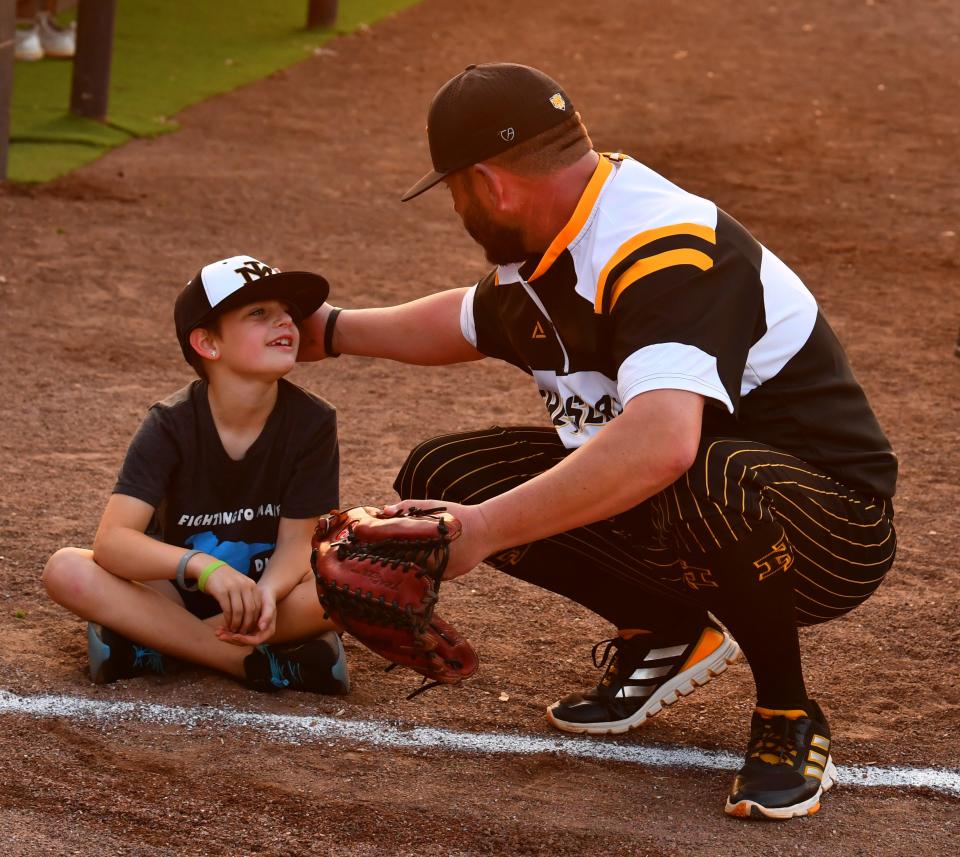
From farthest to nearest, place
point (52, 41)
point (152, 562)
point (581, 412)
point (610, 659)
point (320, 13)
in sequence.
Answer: point (320, 13)
point (52, 41)
point (610, 659)
point (152, 562)
point (581, 412)

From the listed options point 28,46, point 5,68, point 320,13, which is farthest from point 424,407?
point 320,13

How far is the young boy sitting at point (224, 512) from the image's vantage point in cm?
325

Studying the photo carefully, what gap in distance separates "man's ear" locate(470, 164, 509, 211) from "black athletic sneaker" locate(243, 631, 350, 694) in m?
1.06

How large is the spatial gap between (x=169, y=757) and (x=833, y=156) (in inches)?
309

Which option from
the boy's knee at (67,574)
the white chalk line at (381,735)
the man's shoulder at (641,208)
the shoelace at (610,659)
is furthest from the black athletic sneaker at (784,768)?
the boy's knee at (67,574)

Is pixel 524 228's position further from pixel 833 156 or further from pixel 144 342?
pixel 833 156

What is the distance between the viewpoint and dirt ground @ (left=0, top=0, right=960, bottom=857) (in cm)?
283

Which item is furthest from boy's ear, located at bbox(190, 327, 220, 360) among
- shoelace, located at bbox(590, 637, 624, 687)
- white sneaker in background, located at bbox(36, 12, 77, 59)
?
white sneaker in background, located at bbox(36, 12, 77, 59)

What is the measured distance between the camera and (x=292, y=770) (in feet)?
9.75

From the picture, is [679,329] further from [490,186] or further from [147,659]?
[147,659]

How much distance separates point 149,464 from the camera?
3.26 m

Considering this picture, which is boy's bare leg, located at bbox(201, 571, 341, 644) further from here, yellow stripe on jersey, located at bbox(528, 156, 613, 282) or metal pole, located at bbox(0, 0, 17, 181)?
metal pole, located at bbox(0, 0, 17, 181)

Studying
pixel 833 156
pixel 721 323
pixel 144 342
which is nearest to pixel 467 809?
pixel 721 323

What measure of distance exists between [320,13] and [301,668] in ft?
35.9
